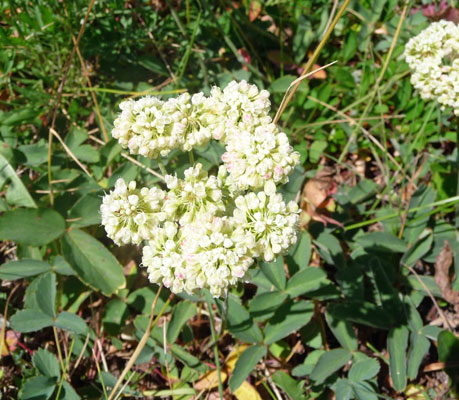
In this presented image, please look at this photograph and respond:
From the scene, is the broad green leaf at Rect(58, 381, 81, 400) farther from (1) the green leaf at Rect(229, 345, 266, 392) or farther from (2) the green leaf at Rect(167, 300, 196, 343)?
(1) the green leaf at Rect(229, 345, 266, 392)

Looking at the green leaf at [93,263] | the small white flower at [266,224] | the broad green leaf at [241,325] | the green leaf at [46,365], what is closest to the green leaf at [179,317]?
the broad green leaf at [241,325]

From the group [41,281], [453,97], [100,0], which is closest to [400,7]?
[453,97]

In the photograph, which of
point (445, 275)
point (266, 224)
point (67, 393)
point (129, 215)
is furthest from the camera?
point (445, 275)

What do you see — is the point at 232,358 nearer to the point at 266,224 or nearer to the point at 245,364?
the point at 245,364

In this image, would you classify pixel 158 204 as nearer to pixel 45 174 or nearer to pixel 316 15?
pixel 45 174

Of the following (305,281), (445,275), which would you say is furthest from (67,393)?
(445,275)

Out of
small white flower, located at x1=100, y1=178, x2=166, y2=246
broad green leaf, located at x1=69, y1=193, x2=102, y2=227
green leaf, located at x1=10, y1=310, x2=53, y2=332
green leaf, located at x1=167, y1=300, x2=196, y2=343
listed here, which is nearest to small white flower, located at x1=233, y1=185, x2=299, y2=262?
small white flower, located at x1=100, y1=178, x2=166, y2=246
